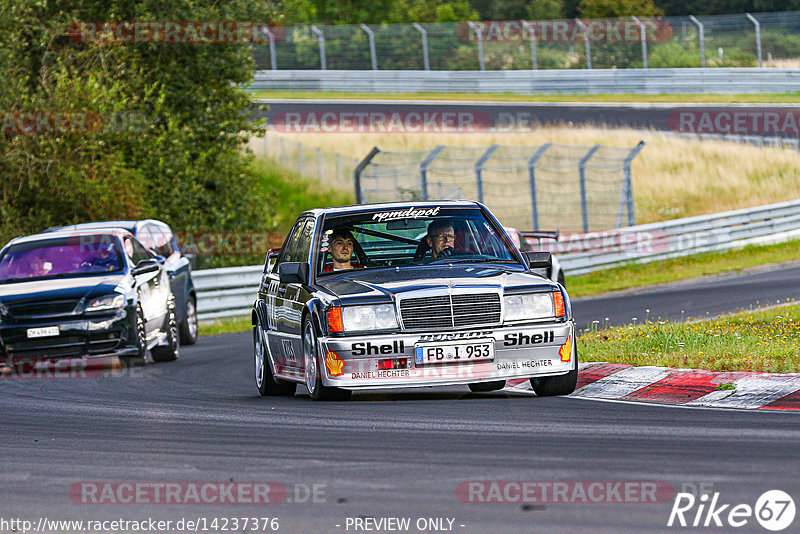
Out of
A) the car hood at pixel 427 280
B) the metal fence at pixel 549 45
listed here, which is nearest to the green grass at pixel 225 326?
the car hood at pixel 427 280

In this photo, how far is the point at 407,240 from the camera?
1113cm

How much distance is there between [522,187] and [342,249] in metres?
31.2

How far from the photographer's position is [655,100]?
4866cm

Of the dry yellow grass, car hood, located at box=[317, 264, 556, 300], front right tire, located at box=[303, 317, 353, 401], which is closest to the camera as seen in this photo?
car hood, located at box=[317, 264, 556, 300]

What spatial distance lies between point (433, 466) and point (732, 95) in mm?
42907

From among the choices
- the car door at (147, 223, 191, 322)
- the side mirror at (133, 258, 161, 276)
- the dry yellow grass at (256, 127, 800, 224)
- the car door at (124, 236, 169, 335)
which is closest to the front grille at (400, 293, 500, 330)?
the car door at (124, 236, 169, 335)

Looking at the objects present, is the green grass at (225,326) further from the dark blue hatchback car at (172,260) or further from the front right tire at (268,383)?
the front right tire at (268,383)

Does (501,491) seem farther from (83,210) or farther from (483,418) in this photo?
(83,210)

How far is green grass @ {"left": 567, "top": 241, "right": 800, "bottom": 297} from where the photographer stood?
90.0 feet

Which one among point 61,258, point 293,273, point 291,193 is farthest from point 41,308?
point 291,193

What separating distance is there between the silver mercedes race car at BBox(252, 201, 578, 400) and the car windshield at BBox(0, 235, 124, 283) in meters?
5.65

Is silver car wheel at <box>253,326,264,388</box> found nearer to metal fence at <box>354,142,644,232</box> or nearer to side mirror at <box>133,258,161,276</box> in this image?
side mirror at <box>133,258,161,276</box>

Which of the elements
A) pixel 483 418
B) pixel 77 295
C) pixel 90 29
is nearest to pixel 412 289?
pixel 483 418

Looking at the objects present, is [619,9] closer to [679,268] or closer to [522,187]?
[522,187]
